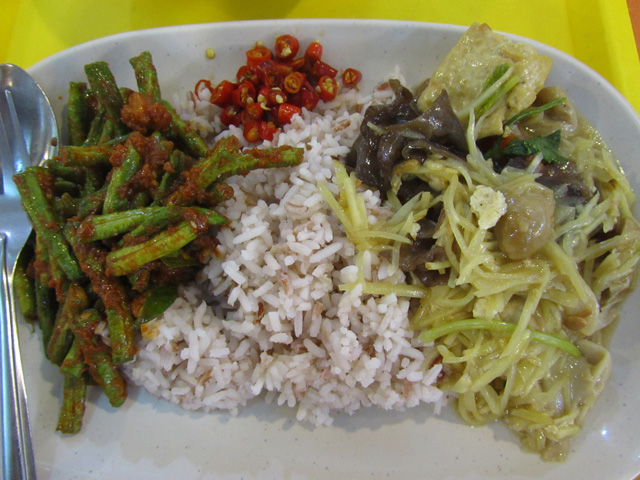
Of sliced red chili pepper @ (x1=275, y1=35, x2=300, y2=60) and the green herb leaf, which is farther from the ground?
sliced red chili pepper @ (x1=275, y1=35, x2=300, y2=60)

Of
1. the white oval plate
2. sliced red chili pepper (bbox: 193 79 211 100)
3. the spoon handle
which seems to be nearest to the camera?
the spoon handle

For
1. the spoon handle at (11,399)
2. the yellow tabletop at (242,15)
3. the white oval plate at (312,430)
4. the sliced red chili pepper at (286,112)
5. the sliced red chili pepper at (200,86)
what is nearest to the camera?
the spoon handle at (11,399)

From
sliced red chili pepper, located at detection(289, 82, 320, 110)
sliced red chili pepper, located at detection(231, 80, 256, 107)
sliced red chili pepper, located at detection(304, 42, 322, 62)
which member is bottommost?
sliced red chili pepper, located at detection(289, 82, 320, 110)

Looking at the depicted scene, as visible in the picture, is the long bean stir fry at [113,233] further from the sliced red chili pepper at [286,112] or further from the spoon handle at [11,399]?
the sliced red chili pepper at [286,112]

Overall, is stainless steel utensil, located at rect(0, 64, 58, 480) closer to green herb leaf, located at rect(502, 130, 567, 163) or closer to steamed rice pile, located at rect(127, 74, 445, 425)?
steamed rice pile, located at rect(127, 74, 445, 425)

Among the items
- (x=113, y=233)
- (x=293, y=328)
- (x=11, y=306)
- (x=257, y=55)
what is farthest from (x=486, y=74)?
(x=11, y=306)

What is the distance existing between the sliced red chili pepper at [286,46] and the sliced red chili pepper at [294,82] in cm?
12

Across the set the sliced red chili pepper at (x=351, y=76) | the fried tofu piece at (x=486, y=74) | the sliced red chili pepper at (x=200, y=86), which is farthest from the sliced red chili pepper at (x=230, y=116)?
the fried tofu piece at (x=486, y=74)

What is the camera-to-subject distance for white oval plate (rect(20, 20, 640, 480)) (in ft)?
7.10

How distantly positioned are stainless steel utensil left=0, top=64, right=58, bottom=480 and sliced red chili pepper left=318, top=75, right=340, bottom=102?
5.36 feet

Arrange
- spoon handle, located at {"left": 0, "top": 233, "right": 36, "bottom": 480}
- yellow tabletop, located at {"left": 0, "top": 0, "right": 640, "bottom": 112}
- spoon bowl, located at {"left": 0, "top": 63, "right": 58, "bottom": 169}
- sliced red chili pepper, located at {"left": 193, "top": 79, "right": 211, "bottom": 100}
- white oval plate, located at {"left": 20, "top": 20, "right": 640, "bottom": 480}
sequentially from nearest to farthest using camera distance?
spoon handle, located at {"left": 0, "top": 233, "right": 36, "bottom": 480}
white oval plate, located at {"left": 20, "top": 20, "right": 640, "bottom": 480}
spoon bowl, located at {"left": 0, "top": 63, "right": 58, "bottom": 169}
sliced red chili pepper, located at {"left": 193, "top": 79, "right": 211, "bottom": 100}
yellow tabletop, located at {"left": 0, "top": 0, "right": 640, "bottom": 112}

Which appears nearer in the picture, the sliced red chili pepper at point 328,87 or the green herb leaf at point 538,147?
the green herb leaf at point 538,147

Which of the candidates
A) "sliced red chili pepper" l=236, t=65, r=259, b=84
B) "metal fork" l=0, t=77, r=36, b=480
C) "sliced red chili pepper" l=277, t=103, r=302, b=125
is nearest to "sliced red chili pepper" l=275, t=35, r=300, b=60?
"sliced red chili pepper" l=236, t=65, r=259, b=84

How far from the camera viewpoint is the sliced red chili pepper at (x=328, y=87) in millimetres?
2617
